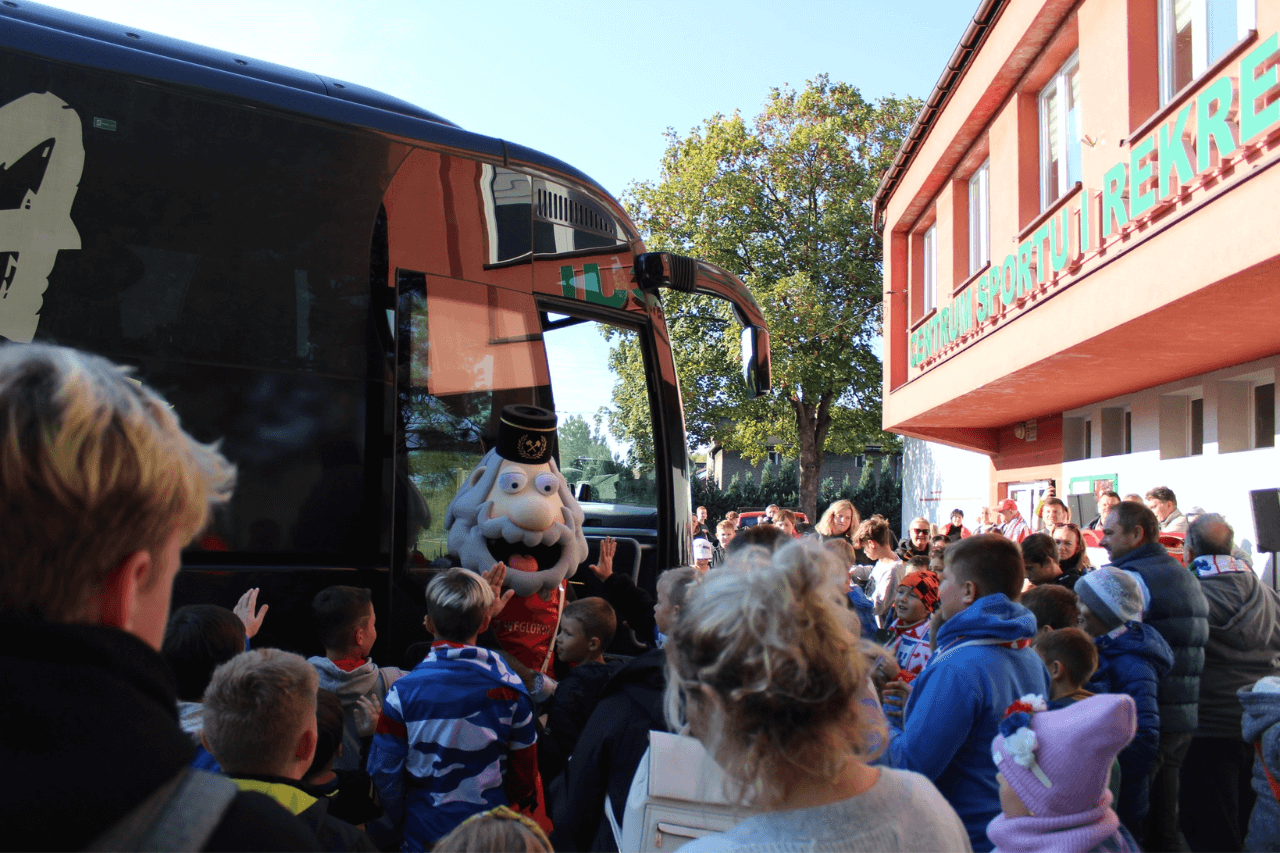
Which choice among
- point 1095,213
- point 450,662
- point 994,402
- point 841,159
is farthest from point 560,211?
point 841,159

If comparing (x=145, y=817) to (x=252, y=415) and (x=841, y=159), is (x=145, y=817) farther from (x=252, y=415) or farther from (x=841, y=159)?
(x=841, y=159)

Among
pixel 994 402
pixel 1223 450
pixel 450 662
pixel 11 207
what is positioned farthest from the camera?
pixel 994 402

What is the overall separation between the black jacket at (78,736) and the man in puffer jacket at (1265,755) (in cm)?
337

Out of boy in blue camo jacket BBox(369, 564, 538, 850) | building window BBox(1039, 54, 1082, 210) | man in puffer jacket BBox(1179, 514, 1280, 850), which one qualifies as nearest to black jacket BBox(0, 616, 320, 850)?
boy in blue camo jacket BBox(369, 564, 538, 850)

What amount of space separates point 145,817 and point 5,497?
0.32 meters

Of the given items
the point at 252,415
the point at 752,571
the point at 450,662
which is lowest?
the point at 450,662

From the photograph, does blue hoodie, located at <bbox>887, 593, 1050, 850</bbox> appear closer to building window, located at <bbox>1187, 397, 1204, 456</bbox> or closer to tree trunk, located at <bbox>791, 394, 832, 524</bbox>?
building window, located at <bbox>1187, 397, 1204, 456</bbox>

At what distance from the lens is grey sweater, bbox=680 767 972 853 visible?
4.39 feet

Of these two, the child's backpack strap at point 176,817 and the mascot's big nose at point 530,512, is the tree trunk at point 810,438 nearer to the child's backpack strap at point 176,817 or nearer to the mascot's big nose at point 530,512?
the mascot's big nose at point 530,512

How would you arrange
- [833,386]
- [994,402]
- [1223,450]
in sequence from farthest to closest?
1. [833,386]
2. [994,402]
3. [1223,450]

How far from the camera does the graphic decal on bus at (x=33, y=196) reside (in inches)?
140

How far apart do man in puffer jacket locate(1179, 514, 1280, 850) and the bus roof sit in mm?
4029

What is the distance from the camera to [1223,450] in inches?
382

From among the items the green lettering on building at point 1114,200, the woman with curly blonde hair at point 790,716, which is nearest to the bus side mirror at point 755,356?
the green lettering on building at point 1114,200
